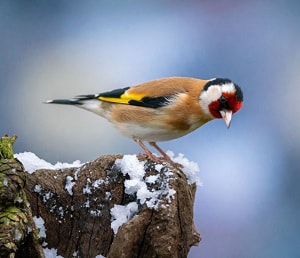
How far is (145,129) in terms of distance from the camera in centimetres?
179

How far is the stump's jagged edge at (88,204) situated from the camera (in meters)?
1.25

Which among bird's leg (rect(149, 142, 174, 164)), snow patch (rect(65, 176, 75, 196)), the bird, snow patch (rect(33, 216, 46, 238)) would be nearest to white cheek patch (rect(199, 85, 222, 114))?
the bird

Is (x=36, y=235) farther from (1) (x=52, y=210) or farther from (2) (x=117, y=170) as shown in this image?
(2) (x=117, y=170)

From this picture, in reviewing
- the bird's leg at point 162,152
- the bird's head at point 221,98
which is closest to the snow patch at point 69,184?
the bird's leg at point 162,152

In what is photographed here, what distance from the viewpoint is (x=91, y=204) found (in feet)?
4.28

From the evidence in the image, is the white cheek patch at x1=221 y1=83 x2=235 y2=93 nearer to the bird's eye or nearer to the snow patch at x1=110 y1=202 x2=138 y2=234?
the bird's eye

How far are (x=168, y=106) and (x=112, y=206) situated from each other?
56cm

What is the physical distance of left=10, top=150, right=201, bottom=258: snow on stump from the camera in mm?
1204

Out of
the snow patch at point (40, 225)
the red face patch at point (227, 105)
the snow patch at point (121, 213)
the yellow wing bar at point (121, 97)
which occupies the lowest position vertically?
the snow patch at point (40, 225)

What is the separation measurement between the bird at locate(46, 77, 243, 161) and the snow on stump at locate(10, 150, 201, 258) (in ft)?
1.21

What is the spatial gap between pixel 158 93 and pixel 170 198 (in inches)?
24.5

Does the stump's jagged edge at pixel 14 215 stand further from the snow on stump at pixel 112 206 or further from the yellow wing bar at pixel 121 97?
the yellow wing bar at pixel 121 97

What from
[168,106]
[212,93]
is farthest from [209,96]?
[168,106]

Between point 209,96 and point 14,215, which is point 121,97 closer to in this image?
point 209,96
